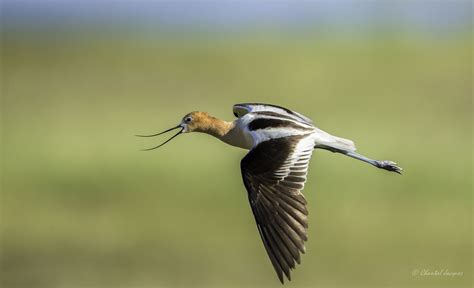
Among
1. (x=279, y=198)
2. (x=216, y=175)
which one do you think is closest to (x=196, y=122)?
(x=279, y=198)

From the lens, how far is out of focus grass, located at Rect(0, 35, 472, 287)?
13.4 metres

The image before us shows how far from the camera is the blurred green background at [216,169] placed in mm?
13375

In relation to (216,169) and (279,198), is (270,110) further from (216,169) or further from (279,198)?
(216,169)

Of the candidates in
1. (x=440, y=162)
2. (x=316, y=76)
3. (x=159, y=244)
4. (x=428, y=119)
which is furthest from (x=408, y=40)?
(x=159, y=244)

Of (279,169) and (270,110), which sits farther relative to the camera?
(270,110)

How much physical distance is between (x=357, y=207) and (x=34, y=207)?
4396 millimetres

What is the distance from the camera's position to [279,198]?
7336mm

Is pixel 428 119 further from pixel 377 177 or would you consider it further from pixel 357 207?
pixel 357 207

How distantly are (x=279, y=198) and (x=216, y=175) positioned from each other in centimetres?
884

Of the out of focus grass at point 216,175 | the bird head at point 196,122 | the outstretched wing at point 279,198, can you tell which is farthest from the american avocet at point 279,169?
the out of focus grass at point 216,175

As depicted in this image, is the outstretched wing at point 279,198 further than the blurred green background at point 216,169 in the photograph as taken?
No

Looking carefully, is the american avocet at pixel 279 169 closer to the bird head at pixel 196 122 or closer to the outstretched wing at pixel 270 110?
the outstretched wing at pixel 270 110

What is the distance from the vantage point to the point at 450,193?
50.5 feet

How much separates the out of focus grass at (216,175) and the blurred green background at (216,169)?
33mm
